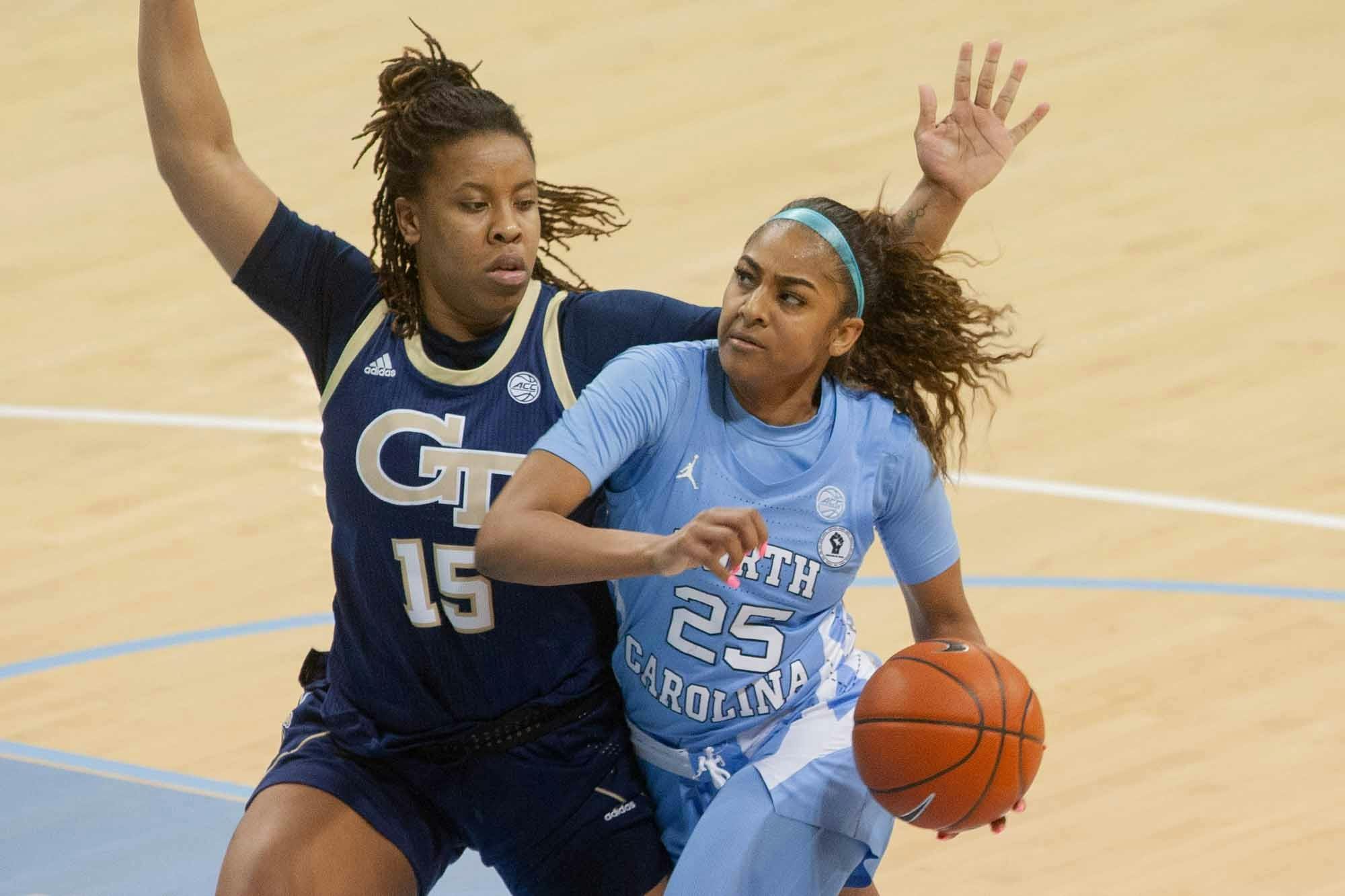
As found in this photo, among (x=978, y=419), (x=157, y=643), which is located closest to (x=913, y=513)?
(x=157, y=643)

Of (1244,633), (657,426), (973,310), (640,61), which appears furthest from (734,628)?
(640,61)

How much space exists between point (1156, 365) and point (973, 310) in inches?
191

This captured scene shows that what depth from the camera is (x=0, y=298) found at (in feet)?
34.4

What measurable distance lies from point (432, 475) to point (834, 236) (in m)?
0.84

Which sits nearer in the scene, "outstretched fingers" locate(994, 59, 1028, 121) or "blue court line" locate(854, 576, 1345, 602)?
"outstretched fingers" locate(994, 59, 1028, 121)

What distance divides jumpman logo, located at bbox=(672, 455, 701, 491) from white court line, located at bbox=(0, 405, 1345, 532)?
3805mm

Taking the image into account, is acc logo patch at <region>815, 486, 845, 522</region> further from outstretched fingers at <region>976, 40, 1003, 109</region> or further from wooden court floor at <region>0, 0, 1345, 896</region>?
wooden court floor at <region>0, 0, 1345, 896</region>

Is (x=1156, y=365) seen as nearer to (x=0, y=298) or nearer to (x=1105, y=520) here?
(x=1105, y=520)

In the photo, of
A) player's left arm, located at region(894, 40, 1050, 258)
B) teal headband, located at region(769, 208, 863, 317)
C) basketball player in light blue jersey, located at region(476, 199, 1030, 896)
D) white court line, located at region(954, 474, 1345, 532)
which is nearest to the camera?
basketball player in light blue jersey, located at region(476, 199, 1030, 896)

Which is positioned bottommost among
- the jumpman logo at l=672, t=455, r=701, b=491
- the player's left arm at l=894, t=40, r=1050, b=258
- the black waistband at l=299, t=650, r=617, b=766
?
the black waistband at l=299, t=650, r=617, b=766

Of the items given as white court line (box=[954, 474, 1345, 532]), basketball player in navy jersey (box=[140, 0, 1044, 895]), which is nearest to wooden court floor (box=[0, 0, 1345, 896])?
white court line (box=[954, 474, 1345, 532])

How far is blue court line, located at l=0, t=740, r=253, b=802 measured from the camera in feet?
21.6

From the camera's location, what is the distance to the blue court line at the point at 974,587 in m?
7.48

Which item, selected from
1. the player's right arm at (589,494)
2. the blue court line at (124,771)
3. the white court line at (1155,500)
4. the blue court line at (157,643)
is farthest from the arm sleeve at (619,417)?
the white court line at (1155,500)
